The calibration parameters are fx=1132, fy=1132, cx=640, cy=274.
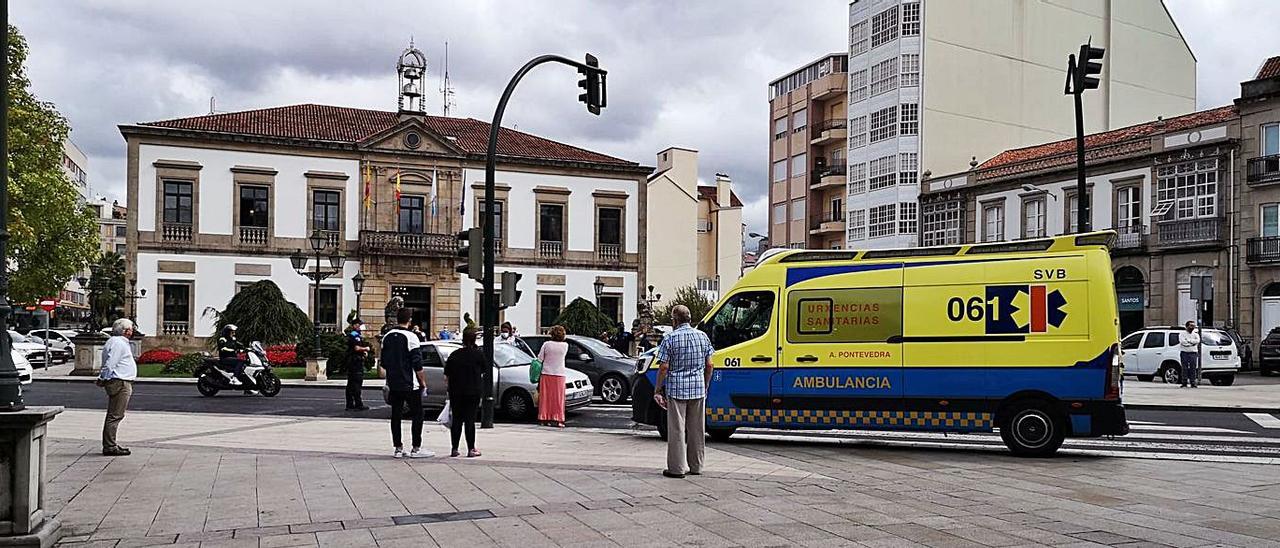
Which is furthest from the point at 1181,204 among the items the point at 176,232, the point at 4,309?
the point at 4,309

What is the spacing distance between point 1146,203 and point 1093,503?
128 ft

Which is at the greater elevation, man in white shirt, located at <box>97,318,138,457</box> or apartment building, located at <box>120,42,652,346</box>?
apartment building, located at <box>120,42,652,346</box>

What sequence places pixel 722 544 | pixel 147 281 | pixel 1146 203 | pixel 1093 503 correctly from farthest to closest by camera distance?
pixel 147 281
pixel 1146 203
pixel 1093 503
pixel 722 544

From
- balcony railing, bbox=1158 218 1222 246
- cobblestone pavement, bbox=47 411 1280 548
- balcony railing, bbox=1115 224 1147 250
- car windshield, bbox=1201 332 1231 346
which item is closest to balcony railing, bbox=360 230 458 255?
balcony railing, bbox=1115 224 1147 250

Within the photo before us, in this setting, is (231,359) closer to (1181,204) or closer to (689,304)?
(1181,204)

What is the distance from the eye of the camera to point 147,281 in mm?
47750

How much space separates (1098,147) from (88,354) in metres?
38.7

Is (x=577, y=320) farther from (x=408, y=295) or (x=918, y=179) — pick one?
(x=918, y=179)

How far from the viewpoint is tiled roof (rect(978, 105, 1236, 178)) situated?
44.0 metres

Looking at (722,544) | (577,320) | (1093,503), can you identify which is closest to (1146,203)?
(577,320)

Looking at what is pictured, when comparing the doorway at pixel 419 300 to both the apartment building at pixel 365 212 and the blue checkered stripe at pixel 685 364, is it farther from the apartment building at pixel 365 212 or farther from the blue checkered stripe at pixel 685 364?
the blue checkered stripe at pixel 685 364

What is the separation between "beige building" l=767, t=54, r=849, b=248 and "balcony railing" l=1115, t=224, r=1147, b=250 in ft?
61.1

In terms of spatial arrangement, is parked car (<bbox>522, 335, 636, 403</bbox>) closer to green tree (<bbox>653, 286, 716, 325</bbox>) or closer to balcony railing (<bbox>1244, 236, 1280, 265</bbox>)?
balcony railing (<bbox>1244, 236, 1280, 265</bbox>)

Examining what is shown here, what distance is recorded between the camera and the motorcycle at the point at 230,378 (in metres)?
24.2
